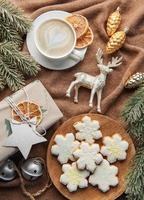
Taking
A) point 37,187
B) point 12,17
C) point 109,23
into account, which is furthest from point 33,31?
point 37,187

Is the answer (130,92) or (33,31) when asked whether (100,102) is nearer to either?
(130,92)

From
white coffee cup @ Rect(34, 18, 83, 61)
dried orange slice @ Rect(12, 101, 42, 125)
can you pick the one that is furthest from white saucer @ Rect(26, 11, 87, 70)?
dried orange slice @ Rect(12, 101, 42, 125)

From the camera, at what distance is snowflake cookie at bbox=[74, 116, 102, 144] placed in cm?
110

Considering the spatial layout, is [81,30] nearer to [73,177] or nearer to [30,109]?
[30,109]

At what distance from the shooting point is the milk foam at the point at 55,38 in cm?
114

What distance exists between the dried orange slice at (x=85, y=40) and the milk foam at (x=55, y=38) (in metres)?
0.02

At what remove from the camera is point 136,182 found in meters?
1.00

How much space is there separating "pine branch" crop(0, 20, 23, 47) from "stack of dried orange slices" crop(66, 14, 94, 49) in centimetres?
13

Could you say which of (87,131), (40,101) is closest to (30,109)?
(40,101)

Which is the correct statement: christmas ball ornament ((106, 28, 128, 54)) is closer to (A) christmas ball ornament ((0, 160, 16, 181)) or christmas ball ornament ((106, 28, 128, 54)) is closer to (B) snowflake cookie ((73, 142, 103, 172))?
(B) snowflake cookie ((73, 142, 103, 172))

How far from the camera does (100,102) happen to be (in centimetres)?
114

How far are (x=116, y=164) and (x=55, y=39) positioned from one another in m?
0.30

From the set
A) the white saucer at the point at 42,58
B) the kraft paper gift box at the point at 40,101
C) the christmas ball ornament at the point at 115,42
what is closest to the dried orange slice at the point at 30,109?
the kraft paper gift box at the point at 40,101

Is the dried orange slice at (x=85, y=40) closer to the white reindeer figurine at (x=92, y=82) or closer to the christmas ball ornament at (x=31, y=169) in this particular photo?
the white reindeer figurine at (x=92, y=82)
